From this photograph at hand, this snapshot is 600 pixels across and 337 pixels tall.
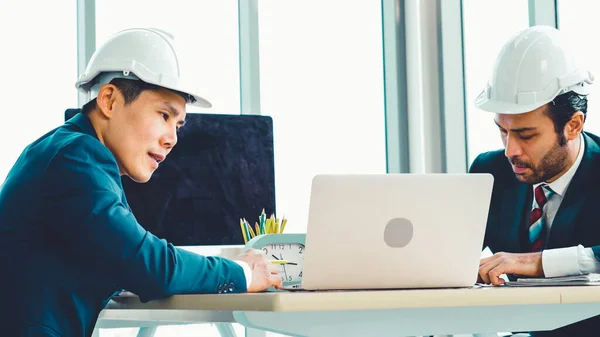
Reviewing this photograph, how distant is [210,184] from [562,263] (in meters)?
1.23

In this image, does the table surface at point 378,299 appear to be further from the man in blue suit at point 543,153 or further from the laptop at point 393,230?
the man in blue suit at point 543,153

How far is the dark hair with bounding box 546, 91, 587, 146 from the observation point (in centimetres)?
238

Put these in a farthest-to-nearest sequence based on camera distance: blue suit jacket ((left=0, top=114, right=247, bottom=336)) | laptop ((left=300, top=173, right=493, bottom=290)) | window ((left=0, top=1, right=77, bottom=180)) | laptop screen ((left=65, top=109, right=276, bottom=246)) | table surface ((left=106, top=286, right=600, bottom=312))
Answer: window ((left=0, top=1, right=77, bottom=180)), laptop screen ((left=65, top=109, right=276, bottom=246)), blue suit jacket ((left=0, top=114, right=247, bottom=336)), laptop ((left=300, top=173, right=493, bottom=290)), table surface ((left=106, top=286, right=600, bottom=312))

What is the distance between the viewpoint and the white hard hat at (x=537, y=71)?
230cm

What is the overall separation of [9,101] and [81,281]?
7.06 ft

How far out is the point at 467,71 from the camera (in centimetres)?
434

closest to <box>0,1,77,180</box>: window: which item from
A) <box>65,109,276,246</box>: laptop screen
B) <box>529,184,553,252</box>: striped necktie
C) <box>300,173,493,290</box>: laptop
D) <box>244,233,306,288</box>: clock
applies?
<box>65,109,276,246</box>: laptop screen

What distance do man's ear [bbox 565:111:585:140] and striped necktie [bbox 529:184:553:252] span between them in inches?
6.7

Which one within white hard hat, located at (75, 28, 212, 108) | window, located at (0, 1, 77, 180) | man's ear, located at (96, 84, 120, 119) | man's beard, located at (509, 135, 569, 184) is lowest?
man's beard, located at (509, 135, 569, 184)

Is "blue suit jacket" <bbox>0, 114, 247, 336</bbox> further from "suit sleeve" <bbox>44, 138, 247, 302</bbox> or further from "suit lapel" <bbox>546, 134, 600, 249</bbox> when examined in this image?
"suit lapel" <bbox>546, 134, 600, 249</bbox>

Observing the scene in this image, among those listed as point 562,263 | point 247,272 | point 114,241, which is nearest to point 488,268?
point 562,263

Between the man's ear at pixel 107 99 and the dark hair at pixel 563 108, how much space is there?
1225mm

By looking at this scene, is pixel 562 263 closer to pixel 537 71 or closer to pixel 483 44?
pixel 537 71

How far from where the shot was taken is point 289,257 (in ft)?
6.69
